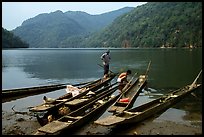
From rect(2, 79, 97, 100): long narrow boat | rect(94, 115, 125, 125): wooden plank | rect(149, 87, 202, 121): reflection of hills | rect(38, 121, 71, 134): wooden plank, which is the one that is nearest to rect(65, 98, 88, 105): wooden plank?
rect(38, 121, 71, 134): wooden plank

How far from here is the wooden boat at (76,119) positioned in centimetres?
1098

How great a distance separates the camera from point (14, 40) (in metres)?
187

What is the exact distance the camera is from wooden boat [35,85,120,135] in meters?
11.0

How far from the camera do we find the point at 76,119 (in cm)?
1231

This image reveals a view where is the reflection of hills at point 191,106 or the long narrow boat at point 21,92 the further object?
the long narrow boat at point 21,92

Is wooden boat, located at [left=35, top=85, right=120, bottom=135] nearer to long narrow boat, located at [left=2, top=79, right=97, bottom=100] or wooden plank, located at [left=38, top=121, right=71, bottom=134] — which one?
wooden plank, located at [left=38, top=121, right=71, bottom=134]

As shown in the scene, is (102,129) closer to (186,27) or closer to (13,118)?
(13,118)

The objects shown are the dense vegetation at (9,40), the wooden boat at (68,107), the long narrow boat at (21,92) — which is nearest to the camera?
the wooden boat at (68,107)

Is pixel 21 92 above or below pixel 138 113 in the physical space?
below

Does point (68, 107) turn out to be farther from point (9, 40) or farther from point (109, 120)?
point (9, 40)

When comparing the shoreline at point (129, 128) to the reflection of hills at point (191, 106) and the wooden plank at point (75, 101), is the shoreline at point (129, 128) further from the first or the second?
the wooden plank at point (75, 101)

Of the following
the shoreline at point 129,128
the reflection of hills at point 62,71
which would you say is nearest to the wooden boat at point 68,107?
the shoreline at point 129,128

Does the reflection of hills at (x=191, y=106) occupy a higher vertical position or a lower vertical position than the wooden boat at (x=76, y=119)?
lower

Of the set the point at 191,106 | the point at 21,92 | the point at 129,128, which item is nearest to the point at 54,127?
the point at 129,128
